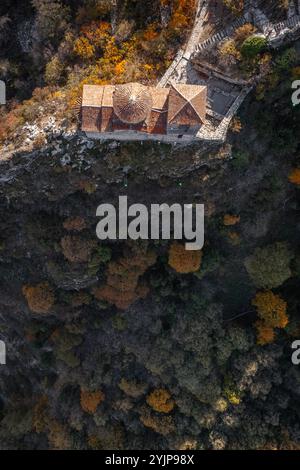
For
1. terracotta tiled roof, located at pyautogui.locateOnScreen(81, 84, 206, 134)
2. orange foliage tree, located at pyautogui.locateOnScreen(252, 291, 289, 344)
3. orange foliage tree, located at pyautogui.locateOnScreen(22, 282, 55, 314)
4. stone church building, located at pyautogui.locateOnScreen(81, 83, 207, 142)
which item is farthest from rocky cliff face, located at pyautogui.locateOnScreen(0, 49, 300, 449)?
terracotta tiled roof, located at pyautogui.locateOnScreen(81, 84, 206, 134)

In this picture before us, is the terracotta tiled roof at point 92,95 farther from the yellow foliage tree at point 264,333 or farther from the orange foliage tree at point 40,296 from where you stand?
the yellow foliage tree at point 264,333

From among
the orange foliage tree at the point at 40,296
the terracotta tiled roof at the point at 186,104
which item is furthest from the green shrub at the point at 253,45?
the orange foliage tree at the point at 40,296

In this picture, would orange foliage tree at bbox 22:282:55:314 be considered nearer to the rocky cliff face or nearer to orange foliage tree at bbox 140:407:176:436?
the rocky cliff face

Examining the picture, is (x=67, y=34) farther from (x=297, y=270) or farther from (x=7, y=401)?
(x=7, y=401)

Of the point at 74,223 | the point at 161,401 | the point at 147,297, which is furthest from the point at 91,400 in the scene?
the point at 74,223
